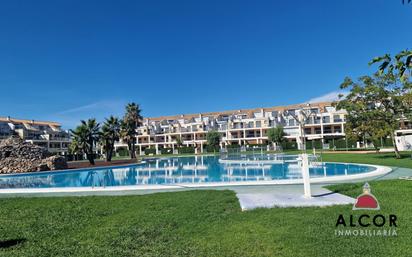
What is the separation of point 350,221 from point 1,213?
9.14m

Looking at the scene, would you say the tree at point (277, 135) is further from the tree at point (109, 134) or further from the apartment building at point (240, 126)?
the tree at point (109, 134)

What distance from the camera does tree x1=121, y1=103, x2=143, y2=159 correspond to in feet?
151

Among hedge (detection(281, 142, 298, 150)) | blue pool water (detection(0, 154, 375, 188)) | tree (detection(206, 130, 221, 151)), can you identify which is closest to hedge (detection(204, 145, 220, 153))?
tree (detection(206, 130, 221, 151))

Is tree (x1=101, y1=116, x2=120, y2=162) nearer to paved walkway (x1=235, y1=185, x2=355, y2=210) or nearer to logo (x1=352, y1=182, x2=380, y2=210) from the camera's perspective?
paved walkway (x1=235, y1=185, x2=355, y2=210)

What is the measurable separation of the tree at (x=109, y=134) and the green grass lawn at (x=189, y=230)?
29777 millimetres

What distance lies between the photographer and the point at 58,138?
7650 cm

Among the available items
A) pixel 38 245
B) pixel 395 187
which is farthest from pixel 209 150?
pixel 38 245

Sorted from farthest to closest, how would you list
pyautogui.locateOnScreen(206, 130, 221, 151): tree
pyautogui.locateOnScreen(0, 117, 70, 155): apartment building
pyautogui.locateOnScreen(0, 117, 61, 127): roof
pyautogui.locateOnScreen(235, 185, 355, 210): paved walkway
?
pyautogui.locateOnScreen(0, 117, 61, 127): roof < pyautogui.locateOnScreen(0, 117, 70, 155): apartment building < pyautogui.locateOnScreen(206, 130, 221, 151): tree < pyautogui.locateOnScreen(235, 185, 355, 210): paved walkway

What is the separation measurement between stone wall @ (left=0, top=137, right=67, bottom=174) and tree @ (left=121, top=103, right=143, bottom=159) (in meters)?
16.3

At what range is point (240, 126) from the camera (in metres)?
72.6

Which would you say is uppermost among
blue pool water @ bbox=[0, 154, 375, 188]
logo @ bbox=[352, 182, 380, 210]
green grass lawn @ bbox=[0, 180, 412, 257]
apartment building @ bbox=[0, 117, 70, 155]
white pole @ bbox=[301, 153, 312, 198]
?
apartment building @ bbox=[0, 117, 70, 155]

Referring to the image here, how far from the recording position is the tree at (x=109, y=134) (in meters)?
38.5

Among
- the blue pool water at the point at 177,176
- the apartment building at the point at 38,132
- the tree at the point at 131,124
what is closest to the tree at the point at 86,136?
the blue pool water at the point at 177,176

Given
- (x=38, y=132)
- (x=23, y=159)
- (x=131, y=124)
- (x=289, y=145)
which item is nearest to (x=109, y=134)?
(x=131, y=124)
